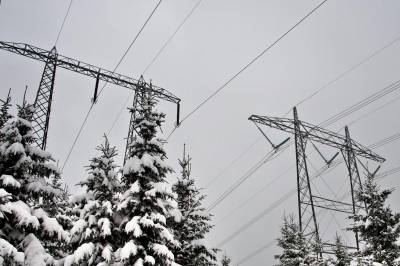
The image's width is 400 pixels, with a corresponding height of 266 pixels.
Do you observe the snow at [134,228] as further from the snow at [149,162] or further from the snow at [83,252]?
the snow at [149,162]

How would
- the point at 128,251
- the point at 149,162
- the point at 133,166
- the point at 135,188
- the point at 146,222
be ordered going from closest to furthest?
the point at 128,251, the point at 146,222, the point at 135,188, the point at 133,166, the point at 149,162

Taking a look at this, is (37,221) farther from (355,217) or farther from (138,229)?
(355,217)

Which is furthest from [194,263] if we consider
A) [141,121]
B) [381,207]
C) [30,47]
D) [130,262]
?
[30,47]

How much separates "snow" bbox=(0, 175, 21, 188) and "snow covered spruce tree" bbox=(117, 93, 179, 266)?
4.64 m

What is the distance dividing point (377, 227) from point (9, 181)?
57.2ft

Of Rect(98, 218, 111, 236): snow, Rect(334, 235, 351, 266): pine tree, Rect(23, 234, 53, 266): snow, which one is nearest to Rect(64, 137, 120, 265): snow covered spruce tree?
Rect(98, 218, 111, 236): snow

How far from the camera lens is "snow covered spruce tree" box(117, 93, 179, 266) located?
679 inches

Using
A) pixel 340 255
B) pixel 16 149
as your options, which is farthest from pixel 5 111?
pixel 340 255

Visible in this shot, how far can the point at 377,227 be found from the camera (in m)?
20.2

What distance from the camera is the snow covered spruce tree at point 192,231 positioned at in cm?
2412

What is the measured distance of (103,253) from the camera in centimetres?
1797

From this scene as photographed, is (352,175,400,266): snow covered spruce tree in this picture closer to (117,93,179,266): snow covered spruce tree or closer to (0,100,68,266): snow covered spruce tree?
(117,93,179,266): snow covered spruce tree

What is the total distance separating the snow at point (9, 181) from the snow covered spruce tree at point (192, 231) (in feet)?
34.4

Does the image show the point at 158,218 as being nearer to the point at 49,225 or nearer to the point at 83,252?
the point at 83,252
